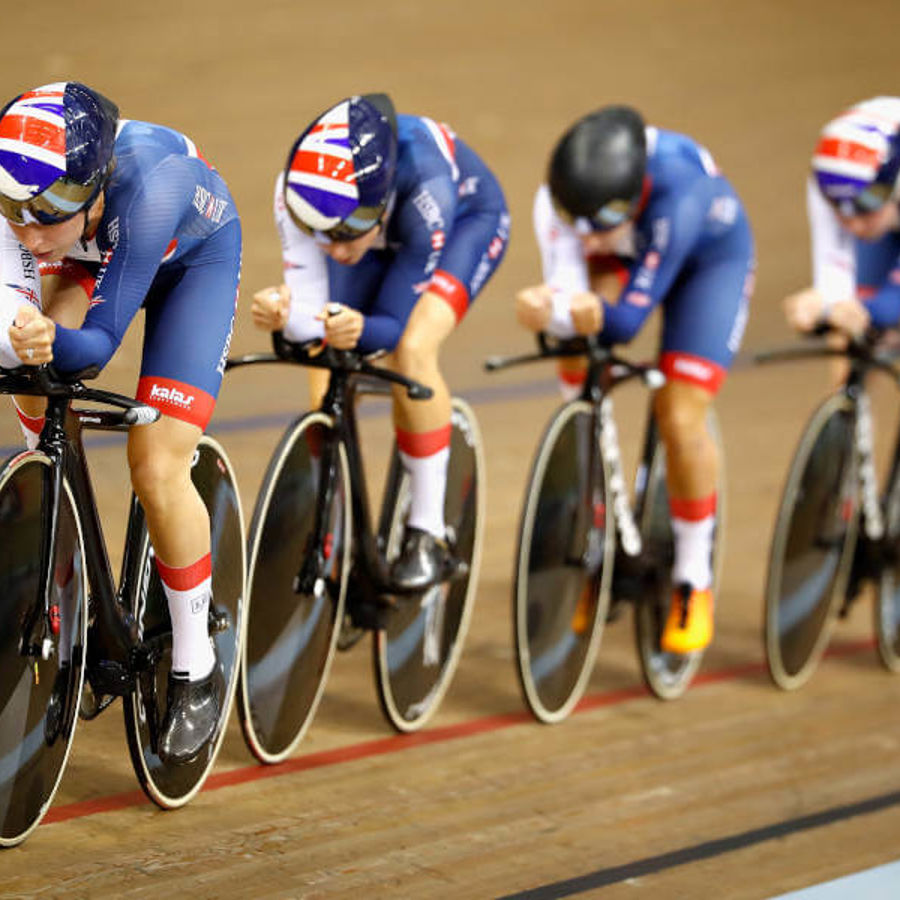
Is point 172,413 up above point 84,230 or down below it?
below

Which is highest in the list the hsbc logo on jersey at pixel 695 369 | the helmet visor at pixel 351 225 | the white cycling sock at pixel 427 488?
the helmet visor at pixel 351 225

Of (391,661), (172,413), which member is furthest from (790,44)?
(172,413)

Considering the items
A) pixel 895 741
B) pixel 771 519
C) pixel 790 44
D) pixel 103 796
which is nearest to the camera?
pixel 103 796

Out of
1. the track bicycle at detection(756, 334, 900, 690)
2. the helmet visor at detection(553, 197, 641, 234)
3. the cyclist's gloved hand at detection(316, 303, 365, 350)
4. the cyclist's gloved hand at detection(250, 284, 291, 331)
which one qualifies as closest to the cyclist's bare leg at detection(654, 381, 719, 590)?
the track bicycle at detection(756, 334, 900, 690)

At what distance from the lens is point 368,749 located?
12.7 feet

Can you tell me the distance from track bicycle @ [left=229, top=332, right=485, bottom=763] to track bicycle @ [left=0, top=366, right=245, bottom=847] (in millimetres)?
133

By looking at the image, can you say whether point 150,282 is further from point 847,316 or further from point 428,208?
point 847,316

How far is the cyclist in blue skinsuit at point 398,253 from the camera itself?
3428mm

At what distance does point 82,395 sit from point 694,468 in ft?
6.34

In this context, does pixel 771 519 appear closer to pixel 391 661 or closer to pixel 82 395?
pixel 391 661

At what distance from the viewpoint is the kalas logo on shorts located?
308 centimetres

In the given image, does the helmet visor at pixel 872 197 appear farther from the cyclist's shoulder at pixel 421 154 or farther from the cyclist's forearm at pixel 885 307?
the cyclist's shoulder at pixel 421 154

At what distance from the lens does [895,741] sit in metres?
4.30

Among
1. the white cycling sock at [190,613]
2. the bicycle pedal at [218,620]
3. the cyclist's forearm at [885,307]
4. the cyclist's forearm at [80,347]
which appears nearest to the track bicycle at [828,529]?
the cyclist's forearm at [885,307]
